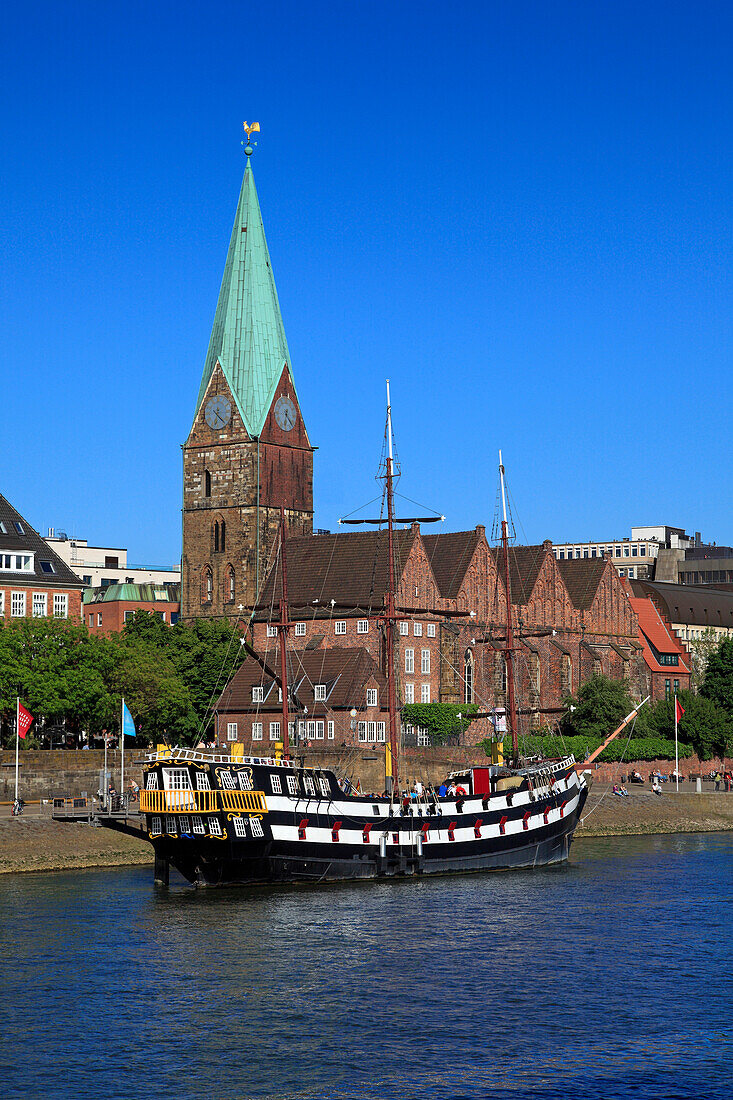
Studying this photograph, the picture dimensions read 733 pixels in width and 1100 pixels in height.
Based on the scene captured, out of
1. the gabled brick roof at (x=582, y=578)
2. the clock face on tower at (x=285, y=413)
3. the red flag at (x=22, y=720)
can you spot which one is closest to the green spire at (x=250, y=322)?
the clock face on tower at (x=285, y=413)

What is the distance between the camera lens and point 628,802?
115188mm

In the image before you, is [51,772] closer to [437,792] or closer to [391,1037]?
[437,792]

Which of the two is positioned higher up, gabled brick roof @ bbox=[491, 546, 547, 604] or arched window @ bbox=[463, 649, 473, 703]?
gabled brick roof @ bbox=[491, 546, 547, 604]

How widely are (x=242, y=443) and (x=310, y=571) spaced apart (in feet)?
49.3

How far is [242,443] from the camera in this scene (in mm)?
142000

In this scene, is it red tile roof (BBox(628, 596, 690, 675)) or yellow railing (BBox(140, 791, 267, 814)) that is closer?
yellow railing (BBox(140, 791, 267, 814))

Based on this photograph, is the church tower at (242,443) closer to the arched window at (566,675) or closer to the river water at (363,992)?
the arched window at (566,675)

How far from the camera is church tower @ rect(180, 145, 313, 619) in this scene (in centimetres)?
14075

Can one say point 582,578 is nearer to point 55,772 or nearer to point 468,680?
point 468,680

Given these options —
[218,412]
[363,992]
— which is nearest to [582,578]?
[218,412]

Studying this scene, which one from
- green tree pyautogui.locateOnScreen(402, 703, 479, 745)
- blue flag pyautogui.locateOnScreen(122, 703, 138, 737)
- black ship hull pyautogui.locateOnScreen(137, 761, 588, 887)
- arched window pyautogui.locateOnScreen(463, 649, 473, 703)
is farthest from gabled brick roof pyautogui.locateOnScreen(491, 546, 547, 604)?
blue flag pyautogui.locateOnScreen(122, 703, 138, 737)

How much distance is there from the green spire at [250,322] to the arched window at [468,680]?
26.9 meters

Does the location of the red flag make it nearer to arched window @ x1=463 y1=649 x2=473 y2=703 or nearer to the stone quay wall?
the stone quay wall

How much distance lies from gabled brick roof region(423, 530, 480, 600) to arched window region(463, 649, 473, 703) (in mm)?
5204
